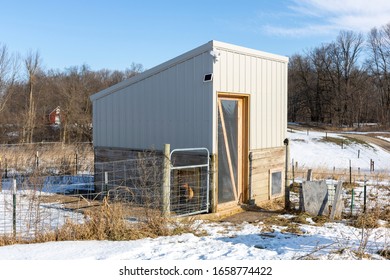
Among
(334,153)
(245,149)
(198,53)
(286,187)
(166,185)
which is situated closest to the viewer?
(166,185)

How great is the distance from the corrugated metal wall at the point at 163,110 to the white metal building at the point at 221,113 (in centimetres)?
2

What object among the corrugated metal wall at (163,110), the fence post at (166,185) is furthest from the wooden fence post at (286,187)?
the fence post at (166,185)

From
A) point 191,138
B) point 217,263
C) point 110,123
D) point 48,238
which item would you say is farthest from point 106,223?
point 110,123

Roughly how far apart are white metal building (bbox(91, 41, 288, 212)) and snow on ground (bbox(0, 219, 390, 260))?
2.41 m

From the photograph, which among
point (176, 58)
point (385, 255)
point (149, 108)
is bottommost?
point (385, 255)

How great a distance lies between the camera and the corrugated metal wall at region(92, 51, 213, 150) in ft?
28.2

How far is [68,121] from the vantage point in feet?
101

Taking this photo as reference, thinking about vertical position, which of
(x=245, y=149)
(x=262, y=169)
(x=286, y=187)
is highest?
(x=245, y=149)

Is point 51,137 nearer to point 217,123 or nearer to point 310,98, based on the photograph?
point 217,123

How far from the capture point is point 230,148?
9.04m

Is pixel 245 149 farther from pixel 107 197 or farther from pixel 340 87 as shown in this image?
pixel 340 87

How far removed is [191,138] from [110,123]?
147 inches

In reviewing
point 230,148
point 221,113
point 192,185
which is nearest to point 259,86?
point 221,113

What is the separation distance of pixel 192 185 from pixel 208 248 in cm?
327
